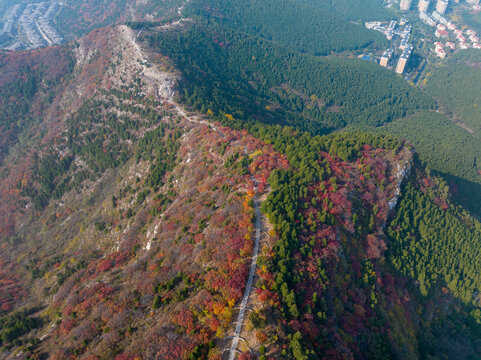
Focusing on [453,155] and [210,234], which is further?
[453,155]

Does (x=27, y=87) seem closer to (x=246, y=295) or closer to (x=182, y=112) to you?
(x=182, y=112)

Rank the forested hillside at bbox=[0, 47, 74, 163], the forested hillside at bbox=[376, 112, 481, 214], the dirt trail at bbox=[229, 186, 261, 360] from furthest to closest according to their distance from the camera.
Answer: the forested hillside at bbox=[0, 47, 74, 163] → the forested hillside at bbox=[376, 112, 481, 214] → the dirt trail at bbox=[229, 186, 261, 360]

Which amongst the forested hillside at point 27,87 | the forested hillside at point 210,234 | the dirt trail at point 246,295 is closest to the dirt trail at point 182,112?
the dirt trail at point 246,295

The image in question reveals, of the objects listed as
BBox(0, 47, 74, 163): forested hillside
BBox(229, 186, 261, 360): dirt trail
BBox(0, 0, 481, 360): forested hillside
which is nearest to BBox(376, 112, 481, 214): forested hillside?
BBox(0, 0, 481, 360): forested hillside

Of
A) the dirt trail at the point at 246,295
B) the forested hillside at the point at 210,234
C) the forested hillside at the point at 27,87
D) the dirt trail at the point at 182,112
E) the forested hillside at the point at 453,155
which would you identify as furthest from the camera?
the forested hillside at the point at 27,87

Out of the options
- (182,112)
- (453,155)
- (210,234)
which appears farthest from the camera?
(453,155)

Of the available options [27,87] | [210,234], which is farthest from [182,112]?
[27,87]

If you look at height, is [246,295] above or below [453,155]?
below

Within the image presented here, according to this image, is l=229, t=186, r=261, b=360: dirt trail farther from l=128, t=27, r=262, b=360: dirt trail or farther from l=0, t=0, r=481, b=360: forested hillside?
l=0, t=0, r=481, b=360: forested hillside

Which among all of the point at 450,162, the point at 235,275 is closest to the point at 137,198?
the point at 235,275

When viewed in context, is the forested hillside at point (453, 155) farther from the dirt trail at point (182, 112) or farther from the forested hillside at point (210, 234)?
the dirt trail at point (182, 112)

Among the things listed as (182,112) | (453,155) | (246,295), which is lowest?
(246,295)
